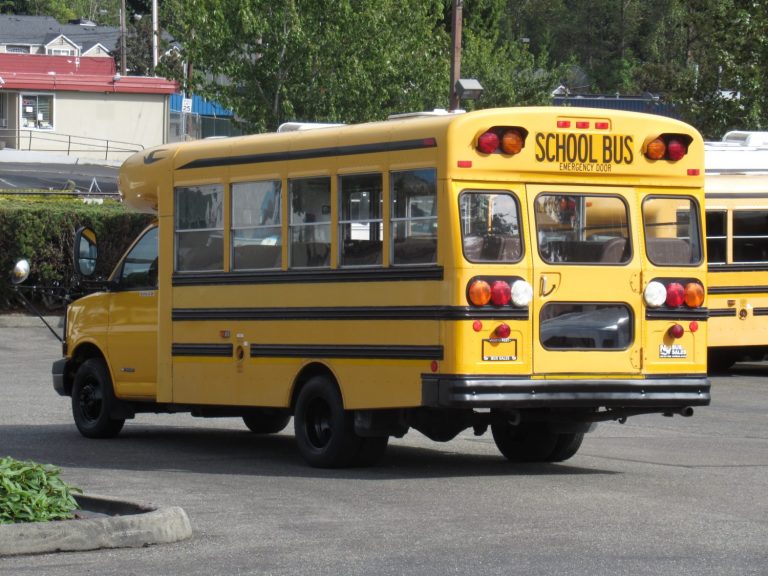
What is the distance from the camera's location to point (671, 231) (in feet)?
40.2

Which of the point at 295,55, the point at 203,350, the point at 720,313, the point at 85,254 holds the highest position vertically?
the point at 295,55

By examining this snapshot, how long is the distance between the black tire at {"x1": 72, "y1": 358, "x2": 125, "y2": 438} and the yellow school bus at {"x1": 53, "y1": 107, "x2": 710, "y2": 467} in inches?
67.1

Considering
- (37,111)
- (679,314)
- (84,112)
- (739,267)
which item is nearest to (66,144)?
(84,112)

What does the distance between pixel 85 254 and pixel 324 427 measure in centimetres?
356

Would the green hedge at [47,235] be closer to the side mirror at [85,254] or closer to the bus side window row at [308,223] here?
the side mirror at [85,254]

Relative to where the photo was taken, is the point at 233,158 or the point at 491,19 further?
the point at 491,19

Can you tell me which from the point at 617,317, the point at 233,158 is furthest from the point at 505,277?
the point at 233,158

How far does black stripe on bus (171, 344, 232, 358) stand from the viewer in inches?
524

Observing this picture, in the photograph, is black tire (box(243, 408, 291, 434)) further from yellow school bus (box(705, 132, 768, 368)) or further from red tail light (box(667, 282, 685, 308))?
yellow school bus (box(705, 132, 768, 368))

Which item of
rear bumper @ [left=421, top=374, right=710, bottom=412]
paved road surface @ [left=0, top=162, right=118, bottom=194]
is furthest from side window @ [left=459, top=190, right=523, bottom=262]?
paved road surface @ [left=0, top=162, right=118, bottom=194]

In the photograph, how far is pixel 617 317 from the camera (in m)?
11.9

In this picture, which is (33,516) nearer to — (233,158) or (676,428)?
(233,158)

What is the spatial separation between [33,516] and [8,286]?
21.3m

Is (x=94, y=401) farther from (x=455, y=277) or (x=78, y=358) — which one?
(x=455, y=277)
